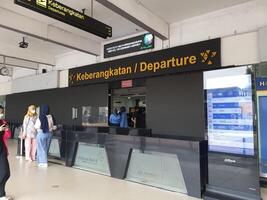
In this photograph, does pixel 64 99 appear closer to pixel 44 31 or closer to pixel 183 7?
pixel 44 31

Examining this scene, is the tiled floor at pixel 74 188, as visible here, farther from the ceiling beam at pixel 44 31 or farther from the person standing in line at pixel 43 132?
the ceiling beam at pixel 44 31

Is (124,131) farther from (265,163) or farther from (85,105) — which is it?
(85,105)

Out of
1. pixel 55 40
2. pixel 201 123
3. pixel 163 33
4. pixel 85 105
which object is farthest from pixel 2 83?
pixel 201 123

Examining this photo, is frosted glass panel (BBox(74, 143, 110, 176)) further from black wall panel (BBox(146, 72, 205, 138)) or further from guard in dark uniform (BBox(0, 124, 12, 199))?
black wall panel (BBox(146, 72, 205, 138))

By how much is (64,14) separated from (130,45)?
3.48 m

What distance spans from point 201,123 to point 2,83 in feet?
39.9

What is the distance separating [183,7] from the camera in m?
6.05

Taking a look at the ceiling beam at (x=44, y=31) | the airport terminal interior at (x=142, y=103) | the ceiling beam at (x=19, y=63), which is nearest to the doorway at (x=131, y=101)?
the airport terminal interior at (x=142, y=103)

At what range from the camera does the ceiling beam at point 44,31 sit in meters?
6.28

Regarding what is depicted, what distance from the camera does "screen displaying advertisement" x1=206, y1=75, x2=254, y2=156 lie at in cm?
353

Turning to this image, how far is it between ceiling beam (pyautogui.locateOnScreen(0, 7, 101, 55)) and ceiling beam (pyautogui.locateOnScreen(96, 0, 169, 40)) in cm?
274

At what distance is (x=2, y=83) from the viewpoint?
14344mm

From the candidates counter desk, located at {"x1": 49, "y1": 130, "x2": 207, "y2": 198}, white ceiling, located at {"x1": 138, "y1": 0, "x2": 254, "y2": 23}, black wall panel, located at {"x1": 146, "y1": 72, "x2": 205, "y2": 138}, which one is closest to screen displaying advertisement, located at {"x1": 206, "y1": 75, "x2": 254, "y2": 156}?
counter desk, located at {"x1": 49, "y1": 130, "x2": 207, "y2": 198}

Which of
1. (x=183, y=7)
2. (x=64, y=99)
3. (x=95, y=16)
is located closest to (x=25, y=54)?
(x=64, y=99)
